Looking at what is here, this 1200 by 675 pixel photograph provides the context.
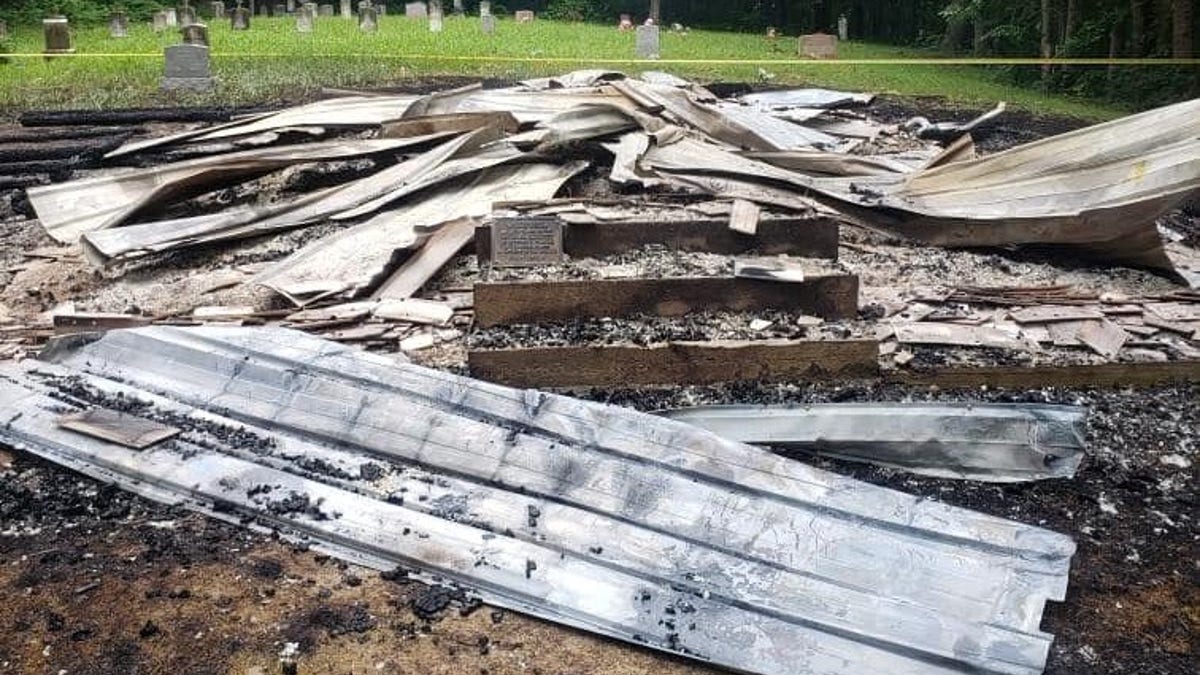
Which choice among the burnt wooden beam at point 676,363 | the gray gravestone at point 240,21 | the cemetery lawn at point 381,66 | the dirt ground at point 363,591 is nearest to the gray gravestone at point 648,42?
the cemetery lawn at point 381,66

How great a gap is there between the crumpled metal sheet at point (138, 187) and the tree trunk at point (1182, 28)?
13280 mm

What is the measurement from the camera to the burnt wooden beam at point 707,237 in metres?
6.67

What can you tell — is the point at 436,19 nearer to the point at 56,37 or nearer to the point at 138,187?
the point at 56,37

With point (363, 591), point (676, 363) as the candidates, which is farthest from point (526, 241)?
point (363, 591)

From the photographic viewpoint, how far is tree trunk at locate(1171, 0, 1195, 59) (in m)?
15.5

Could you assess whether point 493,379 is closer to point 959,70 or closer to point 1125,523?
point 1125,523

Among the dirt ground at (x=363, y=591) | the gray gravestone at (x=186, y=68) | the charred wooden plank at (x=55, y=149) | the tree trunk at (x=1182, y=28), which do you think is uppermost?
the tree trunk at (x=1182, y=28)

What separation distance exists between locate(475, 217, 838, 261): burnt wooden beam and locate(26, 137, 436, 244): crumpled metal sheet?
104 inches

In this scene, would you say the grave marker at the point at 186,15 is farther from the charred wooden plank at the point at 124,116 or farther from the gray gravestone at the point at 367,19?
the charred wooden plank at the point at 124,116

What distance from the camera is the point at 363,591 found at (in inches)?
143

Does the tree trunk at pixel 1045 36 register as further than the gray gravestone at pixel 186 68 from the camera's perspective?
Yes

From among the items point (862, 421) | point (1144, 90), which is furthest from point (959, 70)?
point (862, 421)

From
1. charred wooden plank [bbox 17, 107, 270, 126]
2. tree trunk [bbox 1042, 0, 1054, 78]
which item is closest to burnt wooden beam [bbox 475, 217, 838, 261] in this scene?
charred wooden plank [bbox 17, 107, 270, 126]

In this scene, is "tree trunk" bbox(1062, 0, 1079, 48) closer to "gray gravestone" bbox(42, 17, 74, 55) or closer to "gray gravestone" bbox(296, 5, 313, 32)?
"gray gravestone" bbox(296, 5, 313, 32)
